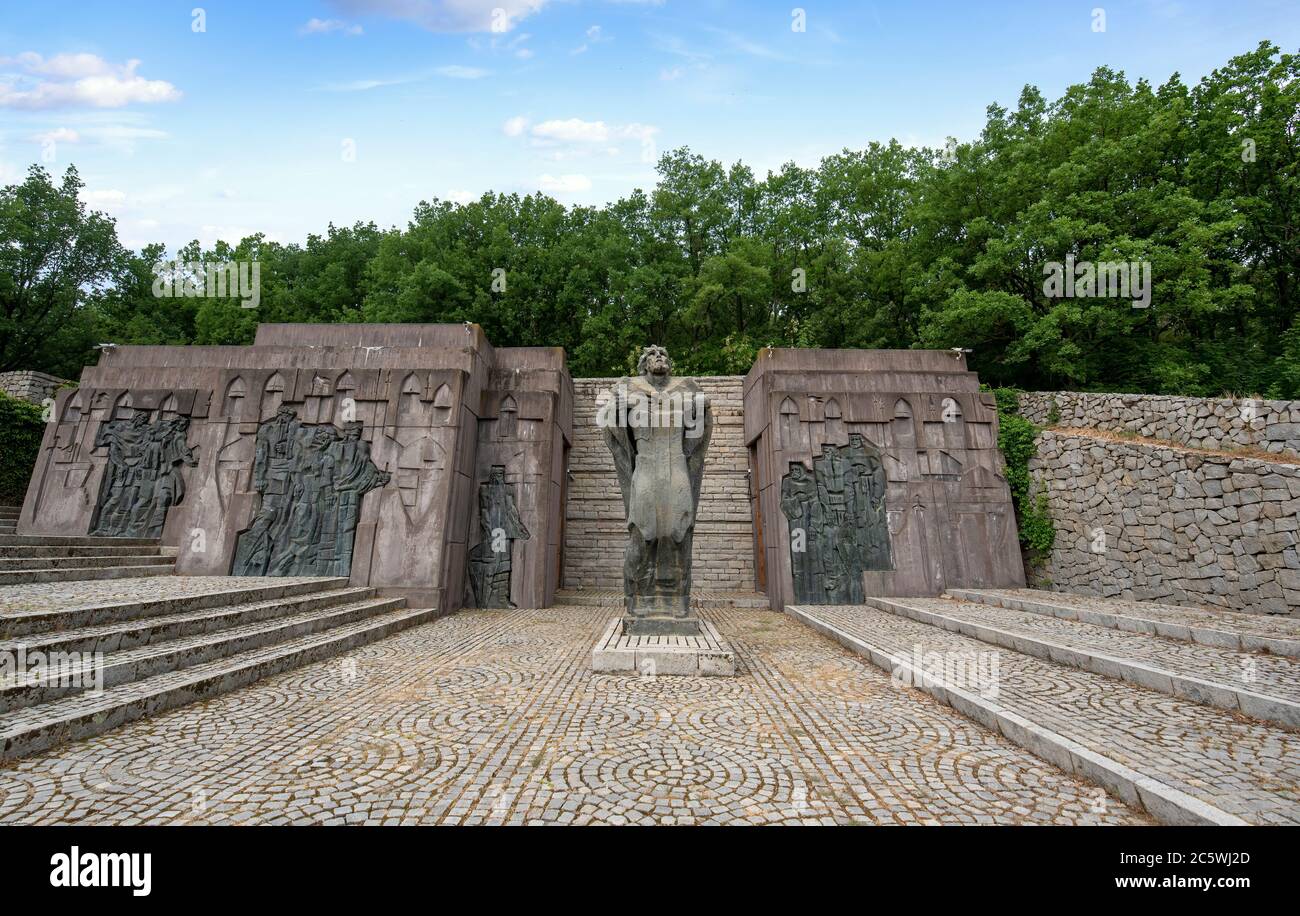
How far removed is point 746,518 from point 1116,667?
9222mm

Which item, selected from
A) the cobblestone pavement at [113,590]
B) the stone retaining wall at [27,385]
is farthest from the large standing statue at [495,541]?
the stone retaining wall at [27,385]

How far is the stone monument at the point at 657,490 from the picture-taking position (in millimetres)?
6777

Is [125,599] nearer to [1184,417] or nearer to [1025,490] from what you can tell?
[1025,490]

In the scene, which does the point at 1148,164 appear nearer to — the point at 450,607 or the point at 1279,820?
the point at 1279,820

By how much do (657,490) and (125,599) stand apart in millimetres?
5868

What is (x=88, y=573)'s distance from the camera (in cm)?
820

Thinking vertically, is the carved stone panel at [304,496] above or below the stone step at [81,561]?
above

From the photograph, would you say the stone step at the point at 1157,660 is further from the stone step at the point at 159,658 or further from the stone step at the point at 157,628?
the stone step at the point at 157,628

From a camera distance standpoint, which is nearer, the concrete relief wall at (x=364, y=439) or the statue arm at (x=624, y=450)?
the statue arm at (x=624, y=450)

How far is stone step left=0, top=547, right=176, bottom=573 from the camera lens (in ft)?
25.3

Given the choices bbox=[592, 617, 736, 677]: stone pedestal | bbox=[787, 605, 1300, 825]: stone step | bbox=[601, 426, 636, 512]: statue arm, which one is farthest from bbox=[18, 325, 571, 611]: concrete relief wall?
bbox=[787, 605, 1300, 825]: stone step

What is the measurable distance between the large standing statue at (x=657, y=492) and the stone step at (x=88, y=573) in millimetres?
7909

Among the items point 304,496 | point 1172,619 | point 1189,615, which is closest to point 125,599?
point 304,496

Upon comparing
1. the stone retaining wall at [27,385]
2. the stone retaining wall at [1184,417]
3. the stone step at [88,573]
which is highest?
the stone retaining wall at [27,385]
